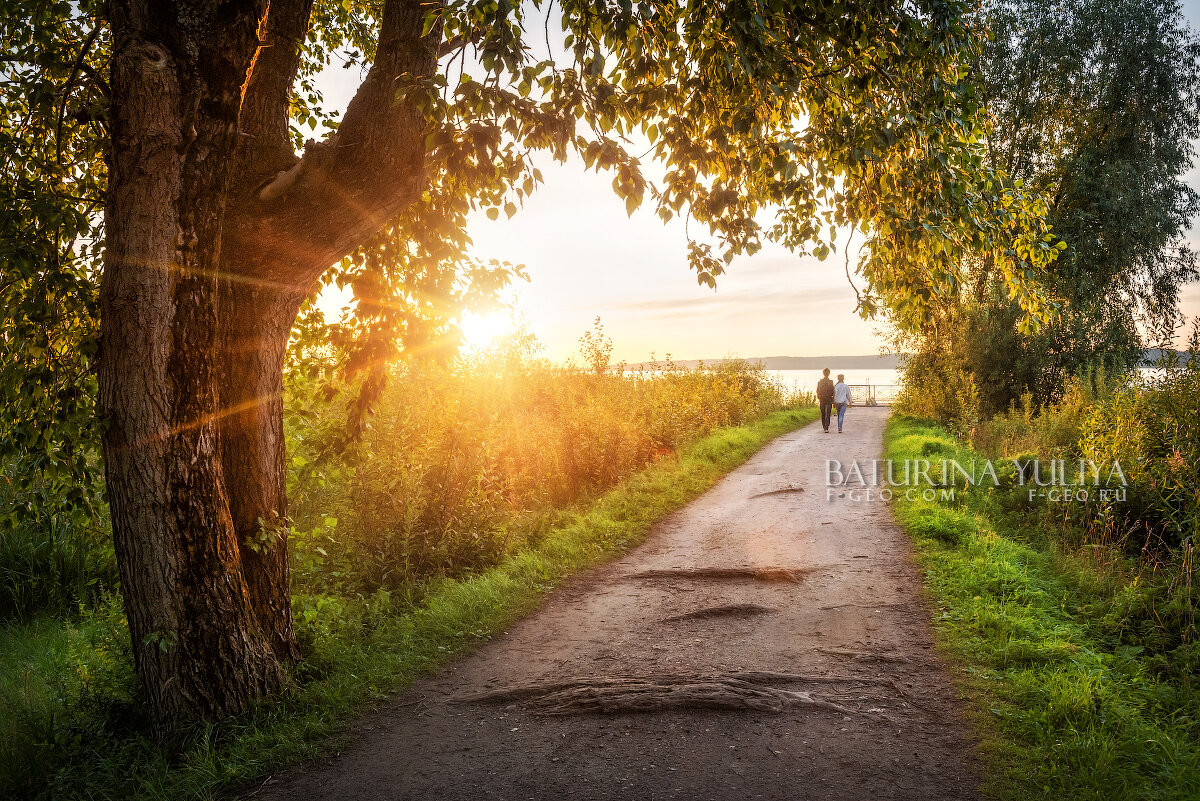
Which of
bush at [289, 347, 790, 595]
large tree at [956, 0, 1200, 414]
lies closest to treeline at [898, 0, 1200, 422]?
large tree at [956, 0, 1200, 414]

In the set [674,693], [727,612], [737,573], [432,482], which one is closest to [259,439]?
[432,482]

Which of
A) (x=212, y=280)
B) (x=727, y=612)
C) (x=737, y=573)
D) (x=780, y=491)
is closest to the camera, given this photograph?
(x=212, y=280)

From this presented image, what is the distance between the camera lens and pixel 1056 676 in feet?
14.7

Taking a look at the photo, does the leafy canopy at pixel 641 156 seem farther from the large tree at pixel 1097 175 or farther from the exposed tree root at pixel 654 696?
the large tree at pixel 1097 175

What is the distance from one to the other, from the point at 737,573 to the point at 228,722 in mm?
4986

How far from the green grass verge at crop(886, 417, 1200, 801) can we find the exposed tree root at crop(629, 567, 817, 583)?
1327 mm

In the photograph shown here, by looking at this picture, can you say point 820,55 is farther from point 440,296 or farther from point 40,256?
point 40,256

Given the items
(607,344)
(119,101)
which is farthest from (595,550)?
(607,344)

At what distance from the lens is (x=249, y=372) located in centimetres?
484

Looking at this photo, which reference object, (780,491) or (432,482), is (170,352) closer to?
(432,482)

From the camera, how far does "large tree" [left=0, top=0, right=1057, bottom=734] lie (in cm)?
413

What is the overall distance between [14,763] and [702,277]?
6.00 meters

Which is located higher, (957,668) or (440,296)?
(440,296)

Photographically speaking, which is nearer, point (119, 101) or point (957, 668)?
point (119, 101)
